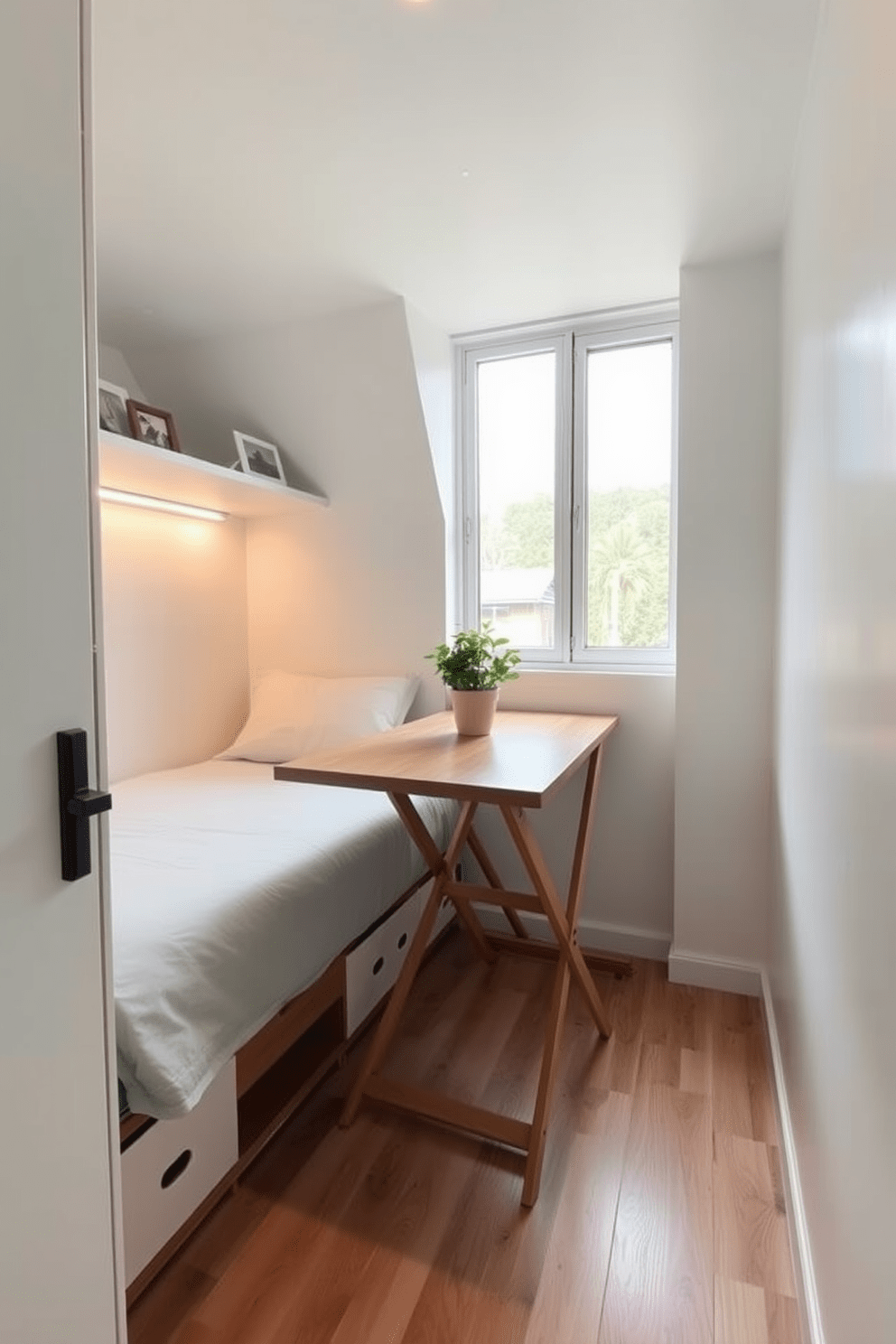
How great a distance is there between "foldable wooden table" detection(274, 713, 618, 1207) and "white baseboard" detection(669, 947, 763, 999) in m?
0.45

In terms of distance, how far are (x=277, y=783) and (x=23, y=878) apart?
1.57m

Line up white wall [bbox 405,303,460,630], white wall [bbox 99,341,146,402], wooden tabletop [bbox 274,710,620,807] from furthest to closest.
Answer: white wall [bbox 99,341,146,402] < white wall [bbox 405,303,460,630] < wooden tabletop [bbox 274,710,620,807]

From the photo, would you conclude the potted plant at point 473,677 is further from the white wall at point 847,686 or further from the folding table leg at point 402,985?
the white wall at point 847,686

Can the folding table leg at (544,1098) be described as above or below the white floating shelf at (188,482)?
below

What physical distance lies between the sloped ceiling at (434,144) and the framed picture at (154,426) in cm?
39

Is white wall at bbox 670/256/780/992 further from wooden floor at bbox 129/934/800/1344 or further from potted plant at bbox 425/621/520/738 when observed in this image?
potted plant at bbox 425/621/520/738

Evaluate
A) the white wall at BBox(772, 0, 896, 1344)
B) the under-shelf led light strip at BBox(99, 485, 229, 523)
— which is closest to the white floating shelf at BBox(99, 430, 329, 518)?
the under-shelf led light strip at BBox(99, 485, 229, 523)

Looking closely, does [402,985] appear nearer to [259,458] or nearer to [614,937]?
[614,937]

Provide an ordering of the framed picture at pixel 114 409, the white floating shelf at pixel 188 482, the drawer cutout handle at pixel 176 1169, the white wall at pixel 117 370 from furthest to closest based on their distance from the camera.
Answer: the white wall at pixel 117 370, the framed picture at pixel 114 409, the white floating shelf at pixel 188 482, the drawer cutout handle at pixel 176 1169

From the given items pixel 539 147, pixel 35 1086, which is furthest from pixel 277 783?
pixel 539 147

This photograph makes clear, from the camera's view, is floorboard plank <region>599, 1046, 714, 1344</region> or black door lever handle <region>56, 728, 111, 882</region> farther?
floorboard plank <region>599, 1046, 714, 1344</region>

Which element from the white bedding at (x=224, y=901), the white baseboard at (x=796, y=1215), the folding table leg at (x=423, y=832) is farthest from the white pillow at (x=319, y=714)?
the white baseboard at (x=796, y=1215)

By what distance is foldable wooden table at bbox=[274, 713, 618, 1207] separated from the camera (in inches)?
56.0

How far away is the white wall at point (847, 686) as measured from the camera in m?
0.79
